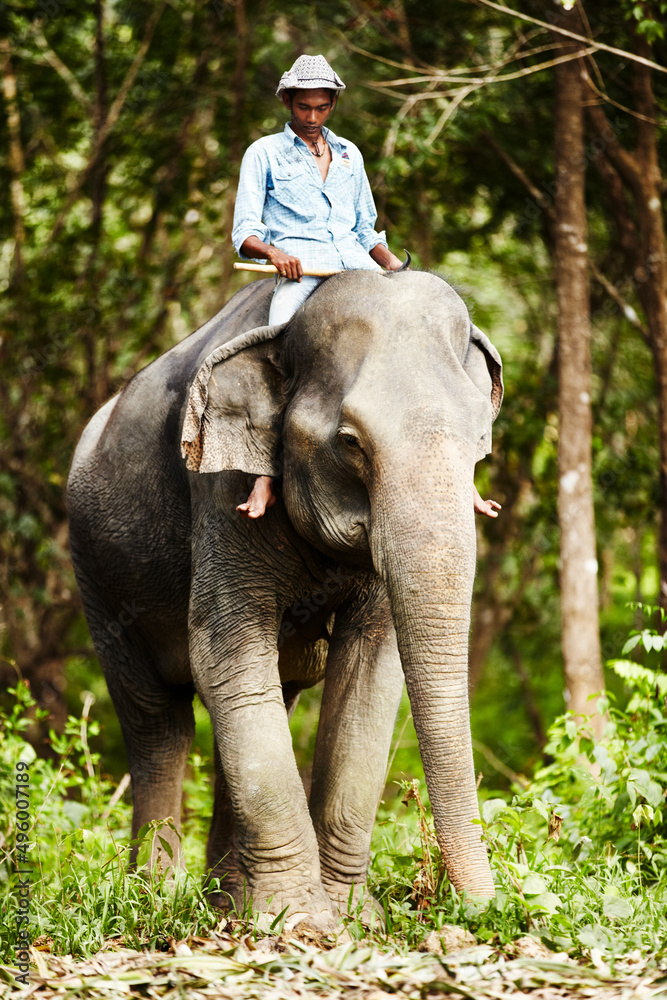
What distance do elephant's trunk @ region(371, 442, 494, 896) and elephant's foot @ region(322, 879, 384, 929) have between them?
55 cm

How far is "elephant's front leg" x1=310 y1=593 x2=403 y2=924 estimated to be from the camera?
428 centimetres

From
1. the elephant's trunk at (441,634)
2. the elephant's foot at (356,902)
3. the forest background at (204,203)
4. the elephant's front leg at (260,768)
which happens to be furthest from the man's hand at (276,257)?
the forest background at (204,203)

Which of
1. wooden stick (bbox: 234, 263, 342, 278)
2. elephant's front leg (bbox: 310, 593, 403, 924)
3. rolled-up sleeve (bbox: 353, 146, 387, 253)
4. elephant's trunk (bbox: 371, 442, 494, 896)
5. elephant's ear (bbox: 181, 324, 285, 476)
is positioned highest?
rolled-up sleeve (bbox: 353, 146, 387, 253)

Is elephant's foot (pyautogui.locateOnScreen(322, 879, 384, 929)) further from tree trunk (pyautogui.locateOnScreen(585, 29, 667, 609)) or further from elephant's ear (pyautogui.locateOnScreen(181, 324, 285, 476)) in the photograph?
tree trunk (pyautogui.locateOnScreen(585, 29, 667, 609))

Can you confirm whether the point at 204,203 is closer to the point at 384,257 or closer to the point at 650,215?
the point at 650,215

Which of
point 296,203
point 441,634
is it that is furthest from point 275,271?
point 441,634

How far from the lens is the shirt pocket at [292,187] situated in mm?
4348

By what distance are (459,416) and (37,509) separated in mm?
6820

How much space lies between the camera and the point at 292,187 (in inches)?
171

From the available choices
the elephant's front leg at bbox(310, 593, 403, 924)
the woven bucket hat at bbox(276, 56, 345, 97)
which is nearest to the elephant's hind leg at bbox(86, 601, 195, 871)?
the elephant's front leg at bbox(310, 593, 403, 924)

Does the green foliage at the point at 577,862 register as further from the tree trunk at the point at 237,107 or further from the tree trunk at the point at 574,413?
the tree trunk at the point at 237,107

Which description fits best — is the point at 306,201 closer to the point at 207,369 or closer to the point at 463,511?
the point at 207,369

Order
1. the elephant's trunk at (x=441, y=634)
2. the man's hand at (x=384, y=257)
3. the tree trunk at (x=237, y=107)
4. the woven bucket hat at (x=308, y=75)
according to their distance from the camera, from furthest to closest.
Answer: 1. the tree trunk at (x=237, y=107)
2. the man's hand at (x=384, y=257)
3. the woven bucket hat at (x=308, y=75)
4. the elephant's trunk at (x=441, y=634)

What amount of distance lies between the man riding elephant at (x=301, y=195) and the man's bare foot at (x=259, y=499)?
77 millimetres
